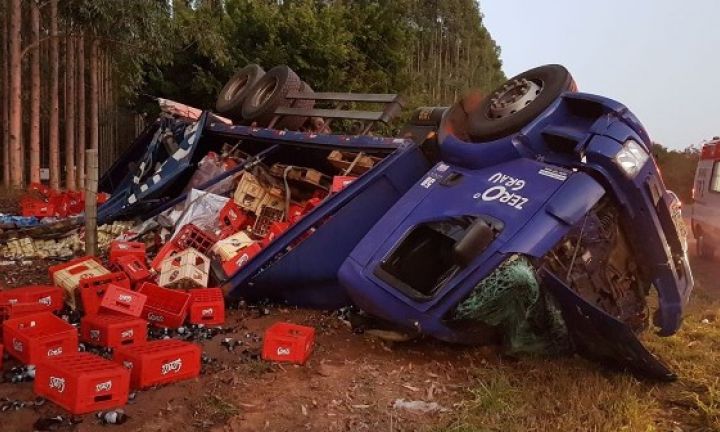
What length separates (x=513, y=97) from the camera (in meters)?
5.30

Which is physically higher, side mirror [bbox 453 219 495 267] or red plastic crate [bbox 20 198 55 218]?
side mirror [bbox 453 219 495 267]

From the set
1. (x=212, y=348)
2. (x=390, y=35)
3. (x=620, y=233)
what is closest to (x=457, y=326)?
(x=620, y=233)

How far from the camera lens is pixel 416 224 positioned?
14.9 feet

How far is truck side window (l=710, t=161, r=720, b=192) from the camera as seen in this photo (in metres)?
10.1

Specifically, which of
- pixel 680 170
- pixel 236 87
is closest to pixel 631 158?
pixel 236 87

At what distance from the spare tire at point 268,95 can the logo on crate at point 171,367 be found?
467 cm

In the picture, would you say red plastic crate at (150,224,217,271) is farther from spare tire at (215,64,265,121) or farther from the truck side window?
the truck side window

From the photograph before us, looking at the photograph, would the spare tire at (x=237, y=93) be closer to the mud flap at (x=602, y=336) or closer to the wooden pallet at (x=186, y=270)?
the wooden pallet at (x=186, y=270)

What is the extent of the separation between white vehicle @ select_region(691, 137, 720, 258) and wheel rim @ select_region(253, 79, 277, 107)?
6989 mm

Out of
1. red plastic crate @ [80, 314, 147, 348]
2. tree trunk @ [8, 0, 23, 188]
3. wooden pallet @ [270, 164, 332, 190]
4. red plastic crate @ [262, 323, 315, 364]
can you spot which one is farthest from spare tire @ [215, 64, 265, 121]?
tree trunk @ [8, 0, 23, 188]

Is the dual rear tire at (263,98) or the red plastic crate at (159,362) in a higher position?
the dual rear tire at (263,98)

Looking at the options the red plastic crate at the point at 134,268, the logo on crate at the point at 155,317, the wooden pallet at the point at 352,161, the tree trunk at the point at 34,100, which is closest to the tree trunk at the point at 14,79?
the tree trunk at the point at 34,100

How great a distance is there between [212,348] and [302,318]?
1.00 metres

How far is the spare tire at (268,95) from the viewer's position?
7.94 metres
